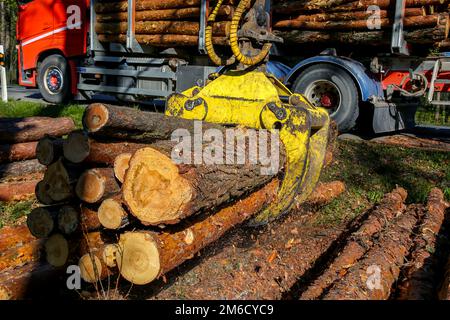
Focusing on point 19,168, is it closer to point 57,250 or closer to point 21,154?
point 21,154

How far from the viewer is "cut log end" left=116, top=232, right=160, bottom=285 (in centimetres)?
271

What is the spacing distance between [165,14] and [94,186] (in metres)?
6.64

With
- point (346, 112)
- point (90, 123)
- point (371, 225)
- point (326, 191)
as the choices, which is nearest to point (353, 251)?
point (371, 225)

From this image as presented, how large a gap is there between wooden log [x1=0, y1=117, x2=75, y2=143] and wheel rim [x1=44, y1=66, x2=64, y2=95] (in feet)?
18.8

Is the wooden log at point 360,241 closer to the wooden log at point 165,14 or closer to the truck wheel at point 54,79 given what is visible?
the wooden log at point 165,14

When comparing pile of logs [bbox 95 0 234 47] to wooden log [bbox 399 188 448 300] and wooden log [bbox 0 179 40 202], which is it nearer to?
wooden log [bbox 0 179 40 202]

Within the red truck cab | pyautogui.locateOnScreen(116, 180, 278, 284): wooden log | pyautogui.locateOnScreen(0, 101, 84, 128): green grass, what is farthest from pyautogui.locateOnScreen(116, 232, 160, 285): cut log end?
the red truck cab

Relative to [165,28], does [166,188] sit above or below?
below

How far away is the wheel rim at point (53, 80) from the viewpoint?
11609 millimetres

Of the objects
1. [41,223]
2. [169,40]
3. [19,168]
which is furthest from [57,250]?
[169,40]

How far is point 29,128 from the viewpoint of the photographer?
581 centimetres

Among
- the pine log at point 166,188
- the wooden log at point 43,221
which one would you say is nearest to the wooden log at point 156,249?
the pine log at point 166,188

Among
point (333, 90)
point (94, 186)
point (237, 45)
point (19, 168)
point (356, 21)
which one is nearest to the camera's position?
point (94, 186)

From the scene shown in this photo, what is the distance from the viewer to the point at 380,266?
3.34 metres
